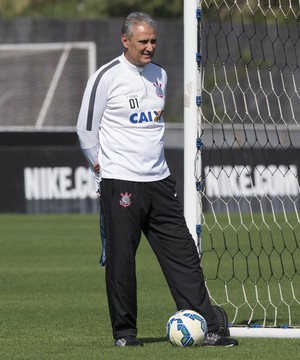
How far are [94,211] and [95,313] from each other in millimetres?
14485

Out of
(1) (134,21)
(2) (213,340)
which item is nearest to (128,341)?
(2) (213,340)

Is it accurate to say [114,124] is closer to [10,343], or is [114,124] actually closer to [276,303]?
[10,343]

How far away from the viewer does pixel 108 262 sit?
8641 mm

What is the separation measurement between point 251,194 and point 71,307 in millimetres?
13799

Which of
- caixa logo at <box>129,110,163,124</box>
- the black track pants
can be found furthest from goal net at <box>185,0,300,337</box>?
caixa logo at <box>129,110,163,124</box>

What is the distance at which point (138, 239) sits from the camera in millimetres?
8641

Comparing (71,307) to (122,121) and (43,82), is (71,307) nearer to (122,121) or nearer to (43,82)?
(122,121)

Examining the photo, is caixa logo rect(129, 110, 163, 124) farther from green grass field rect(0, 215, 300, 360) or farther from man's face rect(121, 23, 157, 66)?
green grass field rect(0, 215, 300, 360)

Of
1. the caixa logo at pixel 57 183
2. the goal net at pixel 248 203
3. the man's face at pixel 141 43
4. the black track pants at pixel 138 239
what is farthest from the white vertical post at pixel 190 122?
the caixa logo at pixel 57 183

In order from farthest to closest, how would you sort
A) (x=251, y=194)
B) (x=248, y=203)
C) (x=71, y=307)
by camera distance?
(x=251, y=194) → (x=248, y=203) → (x=71, y=307)

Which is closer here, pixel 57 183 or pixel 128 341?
pixel 128 341

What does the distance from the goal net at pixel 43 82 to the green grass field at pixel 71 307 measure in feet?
34.2

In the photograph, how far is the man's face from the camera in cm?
843

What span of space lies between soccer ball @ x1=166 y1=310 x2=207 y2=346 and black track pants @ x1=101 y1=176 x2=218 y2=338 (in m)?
0.11
